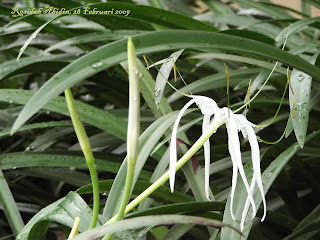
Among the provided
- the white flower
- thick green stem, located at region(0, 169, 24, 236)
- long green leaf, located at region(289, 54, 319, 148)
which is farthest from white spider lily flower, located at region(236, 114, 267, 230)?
thick green stem, located at region(0, 169, 24, 236)

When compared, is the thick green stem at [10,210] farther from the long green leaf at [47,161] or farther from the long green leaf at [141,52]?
the long green leaf at [141,52]

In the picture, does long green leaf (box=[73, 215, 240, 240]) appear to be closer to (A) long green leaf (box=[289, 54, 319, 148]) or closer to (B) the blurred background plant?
(B) the blurred background plant

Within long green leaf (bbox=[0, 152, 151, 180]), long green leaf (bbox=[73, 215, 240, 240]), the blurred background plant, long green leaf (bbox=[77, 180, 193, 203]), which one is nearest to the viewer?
long green leaf (bbox=[73, 215, 240, 240])

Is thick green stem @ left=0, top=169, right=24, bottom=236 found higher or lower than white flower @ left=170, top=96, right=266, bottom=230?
lower

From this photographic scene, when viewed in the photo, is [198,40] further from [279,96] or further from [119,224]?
[279,96]

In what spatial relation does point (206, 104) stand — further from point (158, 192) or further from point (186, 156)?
point (158, 192)

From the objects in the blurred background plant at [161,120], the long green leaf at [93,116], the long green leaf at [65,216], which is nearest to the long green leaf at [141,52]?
the blurred background plant at [161,120]

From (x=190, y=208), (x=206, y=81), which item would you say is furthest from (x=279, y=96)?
(x=190, y=208)

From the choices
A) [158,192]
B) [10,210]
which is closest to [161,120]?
[158,192]
